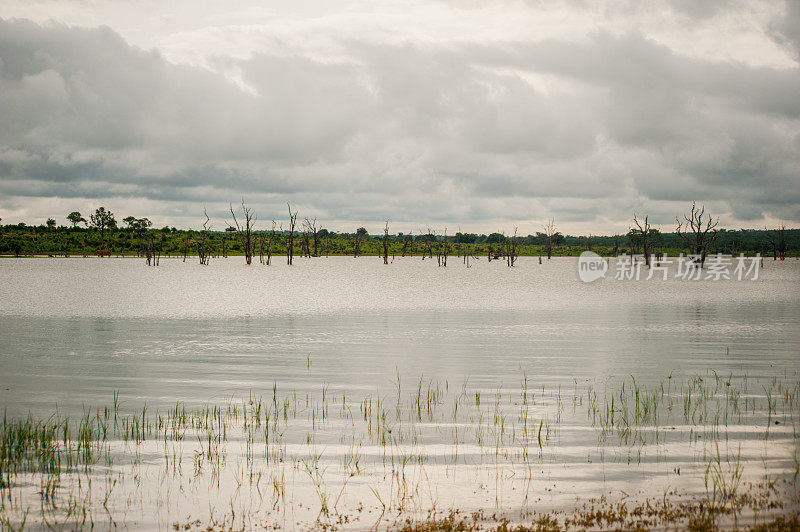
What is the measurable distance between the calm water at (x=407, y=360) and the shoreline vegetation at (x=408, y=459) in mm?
93

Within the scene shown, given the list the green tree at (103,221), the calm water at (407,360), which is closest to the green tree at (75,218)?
the green tree at (103,221)

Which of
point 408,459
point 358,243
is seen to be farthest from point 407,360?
point 358,243

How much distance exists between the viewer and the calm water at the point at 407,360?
26.8 ft

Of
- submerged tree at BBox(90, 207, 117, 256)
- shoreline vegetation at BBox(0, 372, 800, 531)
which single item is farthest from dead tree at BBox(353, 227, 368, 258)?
shoreline vegetation at BBox(0, 372, 800, 531)

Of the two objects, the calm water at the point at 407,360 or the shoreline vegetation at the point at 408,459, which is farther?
the calm water at the point at 407,360

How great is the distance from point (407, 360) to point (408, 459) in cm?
893

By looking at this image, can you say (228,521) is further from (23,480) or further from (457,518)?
(23,480)

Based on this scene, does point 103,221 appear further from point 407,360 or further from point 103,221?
point 407,360

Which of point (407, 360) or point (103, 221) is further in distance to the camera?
point (103, 221)

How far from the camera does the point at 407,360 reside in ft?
58.3

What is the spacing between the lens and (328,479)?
8.04 meters

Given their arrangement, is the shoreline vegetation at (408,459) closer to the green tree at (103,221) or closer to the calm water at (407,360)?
the calm water at (407,360)

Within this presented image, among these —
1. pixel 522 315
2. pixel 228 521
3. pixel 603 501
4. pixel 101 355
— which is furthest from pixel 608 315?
pixel 228 521

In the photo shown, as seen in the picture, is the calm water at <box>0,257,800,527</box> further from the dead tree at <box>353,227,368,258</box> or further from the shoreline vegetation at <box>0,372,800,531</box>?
the dead tree at <box>353,227,368,258</box>
